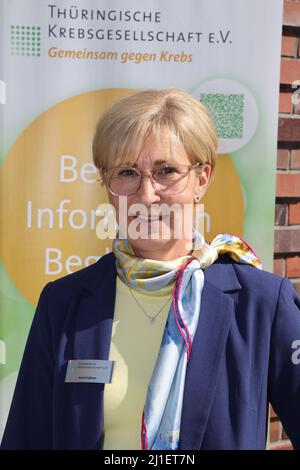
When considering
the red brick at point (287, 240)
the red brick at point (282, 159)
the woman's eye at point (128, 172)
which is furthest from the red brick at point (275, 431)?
the woman's eye at point (128, 172)

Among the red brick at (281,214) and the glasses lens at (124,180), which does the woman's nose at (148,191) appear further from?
the red brick at (281,214)

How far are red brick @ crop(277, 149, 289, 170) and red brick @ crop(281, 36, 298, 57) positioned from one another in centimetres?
43

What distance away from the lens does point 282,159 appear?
272cm

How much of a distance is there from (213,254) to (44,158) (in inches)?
46.3

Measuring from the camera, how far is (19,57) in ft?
7.98

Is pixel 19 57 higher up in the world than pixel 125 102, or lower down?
higher up

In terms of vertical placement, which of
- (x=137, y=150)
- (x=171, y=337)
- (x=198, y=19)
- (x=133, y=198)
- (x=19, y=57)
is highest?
(x=198, y=19)

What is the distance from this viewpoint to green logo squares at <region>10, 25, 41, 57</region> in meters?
2.42

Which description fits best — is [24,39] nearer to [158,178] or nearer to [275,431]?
[158,178]

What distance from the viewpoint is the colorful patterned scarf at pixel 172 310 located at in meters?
1.43

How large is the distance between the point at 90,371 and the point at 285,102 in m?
1.68

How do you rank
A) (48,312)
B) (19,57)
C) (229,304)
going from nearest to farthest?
(229,304), (48,312), (19,57)

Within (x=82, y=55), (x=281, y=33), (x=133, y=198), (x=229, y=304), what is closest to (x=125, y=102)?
(x=133, y=198)

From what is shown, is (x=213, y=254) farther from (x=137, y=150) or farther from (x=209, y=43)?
(x=209, y=43)
